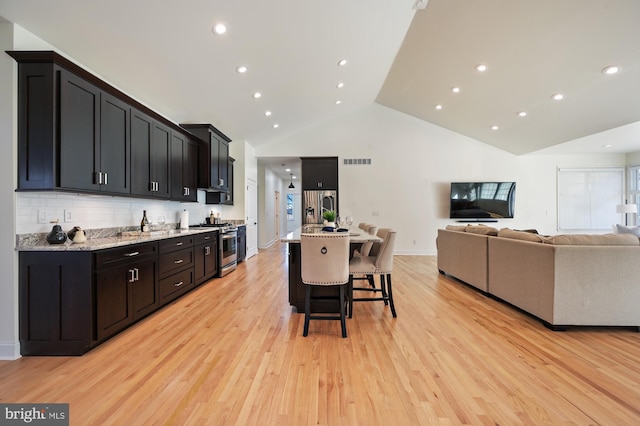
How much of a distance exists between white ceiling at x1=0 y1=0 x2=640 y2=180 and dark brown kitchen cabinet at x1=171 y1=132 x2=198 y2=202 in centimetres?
52

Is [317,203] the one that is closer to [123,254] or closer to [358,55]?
[358,55]

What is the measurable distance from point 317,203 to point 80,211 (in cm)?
522

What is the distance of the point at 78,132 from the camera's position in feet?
7.87

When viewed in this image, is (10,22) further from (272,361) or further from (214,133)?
(272,361)

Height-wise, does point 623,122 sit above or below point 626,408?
above

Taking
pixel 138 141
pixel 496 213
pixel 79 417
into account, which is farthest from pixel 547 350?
pixel 496 213

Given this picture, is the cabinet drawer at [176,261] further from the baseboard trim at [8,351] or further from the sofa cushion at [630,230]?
the sofa cushion at [630,230]

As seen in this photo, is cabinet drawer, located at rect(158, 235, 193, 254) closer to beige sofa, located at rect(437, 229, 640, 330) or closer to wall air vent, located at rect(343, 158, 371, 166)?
beige sofa, located at rect(437, 229, 640, 330)

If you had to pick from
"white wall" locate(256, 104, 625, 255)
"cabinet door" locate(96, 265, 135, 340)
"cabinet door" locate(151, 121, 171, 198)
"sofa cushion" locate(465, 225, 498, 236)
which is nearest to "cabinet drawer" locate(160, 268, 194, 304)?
"cabinet door" locate(96, 265, 135, 340)

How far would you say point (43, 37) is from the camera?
2371 millimetres

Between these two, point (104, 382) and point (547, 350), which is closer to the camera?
point (104, 382)

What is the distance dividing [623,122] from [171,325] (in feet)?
26.7

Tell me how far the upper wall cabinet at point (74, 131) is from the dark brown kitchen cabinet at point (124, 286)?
65 centimetres

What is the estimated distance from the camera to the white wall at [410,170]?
7.51 metres
